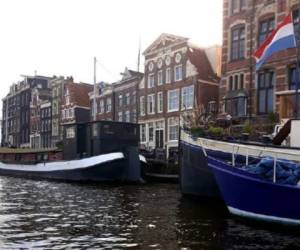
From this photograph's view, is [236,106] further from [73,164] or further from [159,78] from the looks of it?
[159,78]

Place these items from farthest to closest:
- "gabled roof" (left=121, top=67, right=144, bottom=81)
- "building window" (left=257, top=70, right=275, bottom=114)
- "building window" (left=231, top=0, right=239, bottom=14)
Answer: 1. "gabled roof" (left=121, top=67, right=144, bottom=81)
2. "building window" (left=231, top=0, right=239, bottom=14)
3. "building window" (left=257, top=70, right=275, bottom=114)

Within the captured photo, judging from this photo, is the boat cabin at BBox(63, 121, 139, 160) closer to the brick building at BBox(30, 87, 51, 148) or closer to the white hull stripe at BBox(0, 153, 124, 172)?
the white hull stripe at BBox(0, 153, 124, 172)

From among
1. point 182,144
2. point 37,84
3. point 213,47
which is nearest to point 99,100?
point 213,47

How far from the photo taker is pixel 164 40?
48906 mm

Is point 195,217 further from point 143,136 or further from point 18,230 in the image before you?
point 143,136

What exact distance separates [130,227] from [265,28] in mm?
24125

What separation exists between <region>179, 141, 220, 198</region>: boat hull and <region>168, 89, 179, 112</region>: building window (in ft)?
81.4

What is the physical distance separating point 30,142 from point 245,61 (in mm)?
51869

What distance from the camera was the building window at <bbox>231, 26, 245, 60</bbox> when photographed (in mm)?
36375

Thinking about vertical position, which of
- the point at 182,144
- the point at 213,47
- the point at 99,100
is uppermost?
the point at 213,47

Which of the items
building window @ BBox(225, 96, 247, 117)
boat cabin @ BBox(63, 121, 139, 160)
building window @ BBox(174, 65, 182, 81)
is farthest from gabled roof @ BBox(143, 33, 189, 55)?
boat cabin @ BBox(63, 121, 139, 160)

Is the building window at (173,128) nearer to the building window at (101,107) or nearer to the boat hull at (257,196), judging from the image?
the building window at (101,107)

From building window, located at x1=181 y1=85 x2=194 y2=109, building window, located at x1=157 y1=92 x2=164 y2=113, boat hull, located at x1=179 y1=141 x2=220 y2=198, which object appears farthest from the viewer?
building window, located at x1=157 y1=92 x2=164 y2=113

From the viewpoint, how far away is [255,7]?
35219mm
